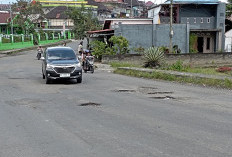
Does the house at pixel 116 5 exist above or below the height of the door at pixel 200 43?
above

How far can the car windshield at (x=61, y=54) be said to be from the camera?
58.6ft

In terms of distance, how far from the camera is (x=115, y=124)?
8266 mm

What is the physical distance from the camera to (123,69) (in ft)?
77.9

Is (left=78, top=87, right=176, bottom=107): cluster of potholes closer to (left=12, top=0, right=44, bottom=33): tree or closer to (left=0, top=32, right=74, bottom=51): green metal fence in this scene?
(left=0, top=32, right=74, bottom=51): green metal fence

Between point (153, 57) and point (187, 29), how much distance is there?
11.6 meters

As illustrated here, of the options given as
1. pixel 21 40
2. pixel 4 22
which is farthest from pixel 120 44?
pixel 4 22

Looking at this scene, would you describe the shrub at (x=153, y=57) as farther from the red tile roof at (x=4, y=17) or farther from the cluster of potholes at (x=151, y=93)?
the red tile roof at (x=4, y=17)

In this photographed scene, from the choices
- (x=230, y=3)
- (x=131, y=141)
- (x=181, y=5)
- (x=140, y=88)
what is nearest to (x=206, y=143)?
(x=131, y=141)

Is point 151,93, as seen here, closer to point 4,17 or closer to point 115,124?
point 115,124

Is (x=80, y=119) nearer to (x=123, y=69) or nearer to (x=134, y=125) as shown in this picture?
(x=134, y=125)

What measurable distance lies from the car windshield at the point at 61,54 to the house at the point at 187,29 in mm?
15717

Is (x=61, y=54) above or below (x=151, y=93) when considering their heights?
above

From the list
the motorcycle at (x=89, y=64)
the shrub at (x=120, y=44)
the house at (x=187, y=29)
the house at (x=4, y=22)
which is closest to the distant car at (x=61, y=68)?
the motorcycle at (x=89, y=64)

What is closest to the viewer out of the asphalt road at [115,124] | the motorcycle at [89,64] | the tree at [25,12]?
the asphalt road at [115,124]
